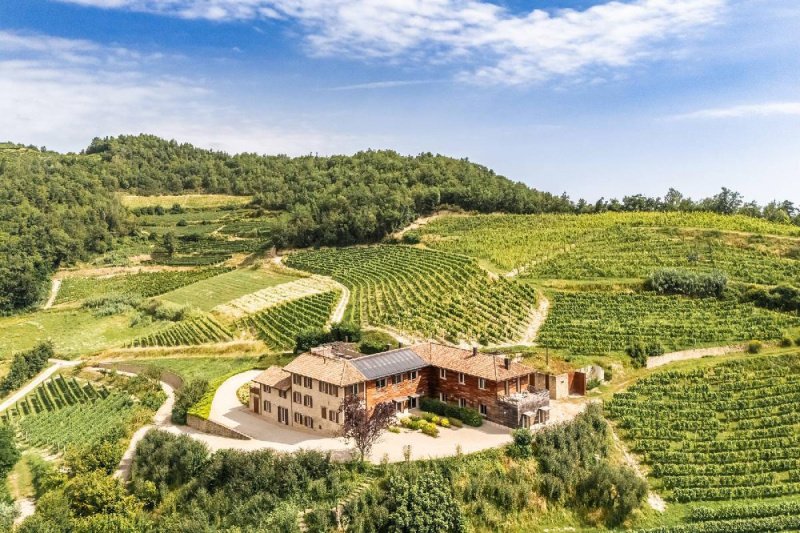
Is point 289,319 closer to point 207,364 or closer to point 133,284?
point 207,364

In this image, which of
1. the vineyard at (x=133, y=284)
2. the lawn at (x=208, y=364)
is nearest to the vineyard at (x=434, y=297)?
the lawn at (x=208, y=364)

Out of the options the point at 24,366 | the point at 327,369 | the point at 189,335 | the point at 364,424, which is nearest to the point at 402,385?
Result: the point at 327,369

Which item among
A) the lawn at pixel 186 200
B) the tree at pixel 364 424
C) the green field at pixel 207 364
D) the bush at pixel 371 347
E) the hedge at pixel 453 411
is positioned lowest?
the green field at pixel 207 364

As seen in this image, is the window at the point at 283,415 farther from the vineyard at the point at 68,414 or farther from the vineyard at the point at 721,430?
the vineyard at the point at 721,430

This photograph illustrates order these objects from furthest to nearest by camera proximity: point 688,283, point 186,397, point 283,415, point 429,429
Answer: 1. point 688,283
2. point 186,397
3. point 283,415
4. point 429,429

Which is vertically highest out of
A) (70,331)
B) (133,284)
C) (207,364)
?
(133,284)

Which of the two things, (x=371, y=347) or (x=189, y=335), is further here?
(x=189, y=335)

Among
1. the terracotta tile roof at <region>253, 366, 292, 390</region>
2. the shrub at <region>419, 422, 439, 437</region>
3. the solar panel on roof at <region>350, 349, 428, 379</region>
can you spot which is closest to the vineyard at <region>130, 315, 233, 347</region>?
the terracotta tile roof at <region>253, 366, 292, 390</region>

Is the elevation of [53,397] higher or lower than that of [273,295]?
lower
